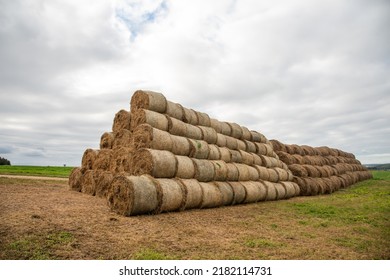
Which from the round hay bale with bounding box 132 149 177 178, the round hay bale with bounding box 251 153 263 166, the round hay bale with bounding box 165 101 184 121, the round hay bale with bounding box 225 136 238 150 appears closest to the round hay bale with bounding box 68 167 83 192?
the round hay bale with bounding box 132 149 177 178

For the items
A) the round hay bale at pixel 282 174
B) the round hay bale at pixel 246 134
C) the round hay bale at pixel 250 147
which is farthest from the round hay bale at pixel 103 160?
the round hay bale at pixel 282 174

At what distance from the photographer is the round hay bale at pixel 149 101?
41.7ft

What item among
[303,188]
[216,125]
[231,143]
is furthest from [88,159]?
[303,188]

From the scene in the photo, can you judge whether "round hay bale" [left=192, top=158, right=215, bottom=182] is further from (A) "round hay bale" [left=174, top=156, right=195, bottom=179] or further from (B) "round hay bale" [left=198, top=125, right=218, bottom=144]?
(B) "round hay bale" [left=198, top=125, right=218, bottom=144]

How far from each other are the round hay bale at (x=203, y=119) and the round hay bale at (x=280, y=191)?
196 inches

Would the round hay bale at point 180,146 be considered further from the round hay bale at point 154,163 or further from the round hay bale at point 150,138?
the round hay bale at point 154,163

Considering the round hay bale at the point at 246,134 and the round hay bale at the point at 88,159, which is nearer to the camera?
the round hay bale at the point at 88,159

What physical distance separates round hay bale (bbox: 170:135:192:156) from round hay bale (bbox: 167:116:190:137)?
57cm

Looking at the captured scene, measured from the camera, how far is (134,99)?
13125 millimetres

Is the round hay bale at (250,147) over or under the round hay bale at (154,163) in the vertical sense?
over

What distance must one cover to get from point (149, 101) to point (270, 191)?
775 centimetres

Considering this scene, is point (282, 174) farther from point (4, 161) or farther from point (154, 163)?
point (4, 161)

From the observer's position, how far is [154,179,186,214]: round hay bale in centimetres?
944

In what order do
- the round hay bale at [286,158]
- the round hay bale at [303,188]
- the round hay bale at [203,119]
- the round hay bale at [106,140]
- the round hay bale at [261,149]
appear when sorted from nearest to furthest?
the round hay bale at [106,140] < the round hay bale at [203,119] < the round hay bale at [261,149] < the round hay bale at [303,188] < the round hay bale at [286,158]
